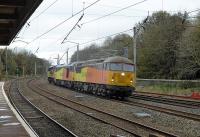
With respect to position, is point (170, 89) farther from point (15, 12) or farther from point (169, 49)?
point (15, 12)

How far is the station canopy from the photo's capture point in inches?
501

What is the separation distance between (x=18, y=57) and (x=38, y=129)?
121278mm

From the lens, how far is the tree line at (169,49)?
2120 inches

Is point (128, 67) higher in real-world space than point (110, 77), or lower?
higher

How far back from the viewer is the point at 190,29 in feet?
186

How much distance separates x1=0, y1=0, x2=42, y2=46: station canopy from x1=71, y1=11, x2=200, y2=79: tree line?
1332 inches

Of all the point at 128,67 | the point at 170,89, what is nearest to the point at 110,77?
the point at 128,67

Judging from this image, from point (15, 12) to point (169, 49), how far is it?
4883 centimetres

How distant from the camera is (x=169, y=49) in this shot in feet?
205

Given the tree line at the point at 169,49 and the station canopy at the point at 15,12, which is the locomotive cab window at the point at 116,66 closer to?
the station canopy at the point at 15,12

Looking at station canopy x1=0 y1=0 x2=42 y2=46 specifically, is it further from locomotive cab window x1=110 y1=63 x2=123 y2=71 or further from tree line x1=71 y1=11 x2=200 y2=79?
tree line x1=71 y1=11 x2=200 y2=79

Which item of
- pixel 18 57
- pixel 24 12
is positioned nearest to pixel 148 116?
pixel 24 12

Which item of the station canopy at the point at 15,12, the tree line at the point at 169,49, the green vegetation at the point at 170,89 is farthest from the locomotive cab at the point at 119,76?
the tree line at the point at 169,49

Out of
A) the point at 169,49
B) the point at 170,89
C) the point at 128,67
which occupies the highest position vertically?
the point at 169,49
